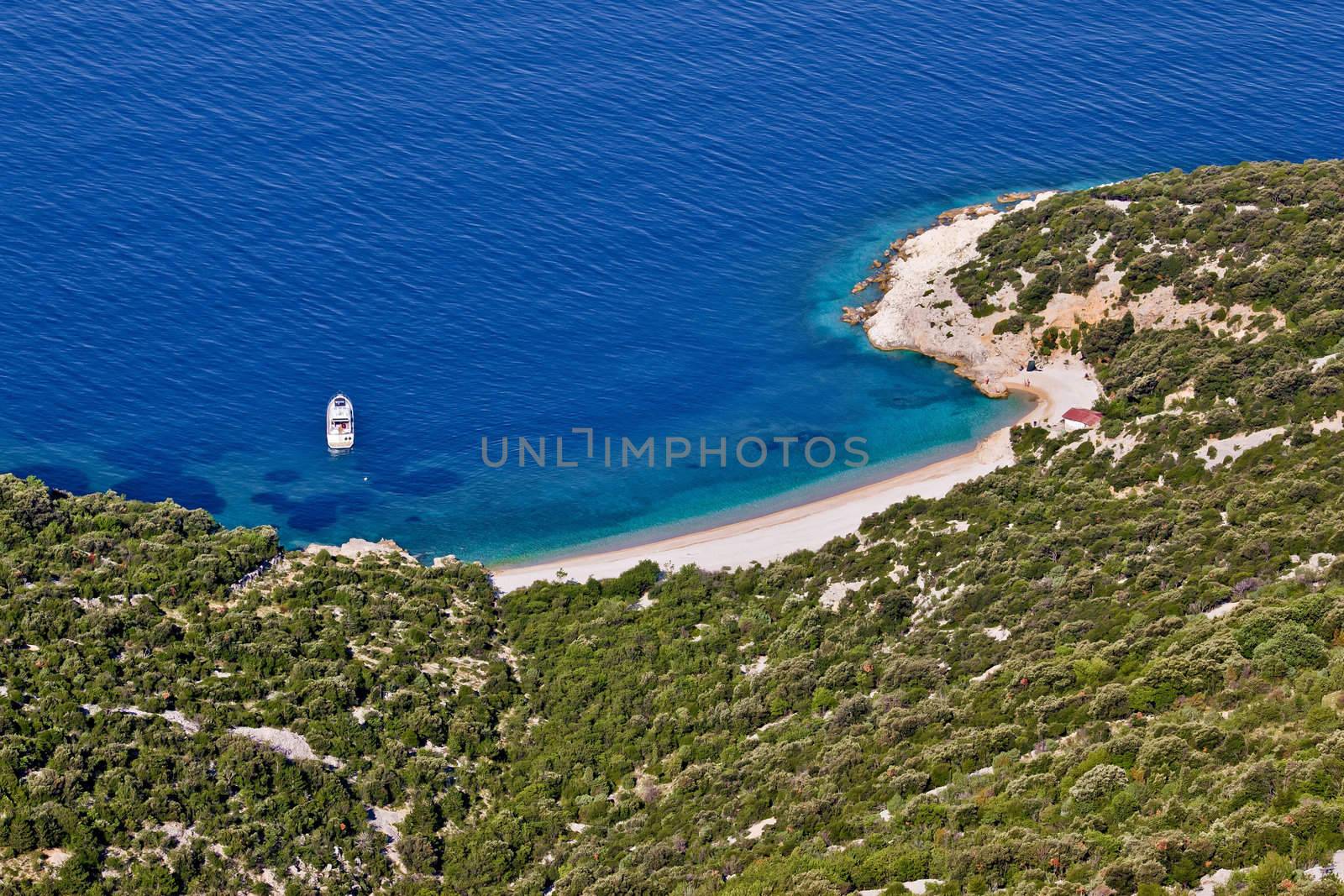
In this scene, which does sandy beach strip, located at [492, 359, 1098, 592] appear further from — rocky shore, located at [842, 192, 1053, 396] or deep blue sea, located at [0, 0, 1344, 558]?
rocky shore, located at [842, 192, 1053, 396]

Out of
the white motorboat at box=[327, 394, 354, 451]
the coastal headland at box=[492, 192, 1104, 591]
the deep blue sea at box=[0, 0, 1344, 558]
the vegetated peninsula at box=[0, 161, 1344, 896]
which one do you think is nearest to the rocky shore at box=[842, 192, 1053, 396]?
the coastal headland at box=[492, 192, 1104, 591]

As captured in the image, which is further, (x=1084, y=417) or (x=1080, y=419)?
(x=1084, y=417)

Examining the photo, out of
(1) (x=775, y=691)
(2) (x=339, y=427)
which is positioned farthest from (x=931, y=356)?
(1) (x=775, y=691)

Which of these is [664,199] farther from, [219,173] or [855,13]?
[855,13]

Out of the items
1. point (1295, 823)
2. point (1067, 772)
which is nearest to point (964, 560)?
point (1067, 772)

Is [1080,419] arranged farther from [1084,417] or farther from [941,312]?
[941,312]

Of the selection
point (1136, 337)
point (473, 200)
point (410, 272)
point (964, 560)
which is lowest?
point (964, 560)
